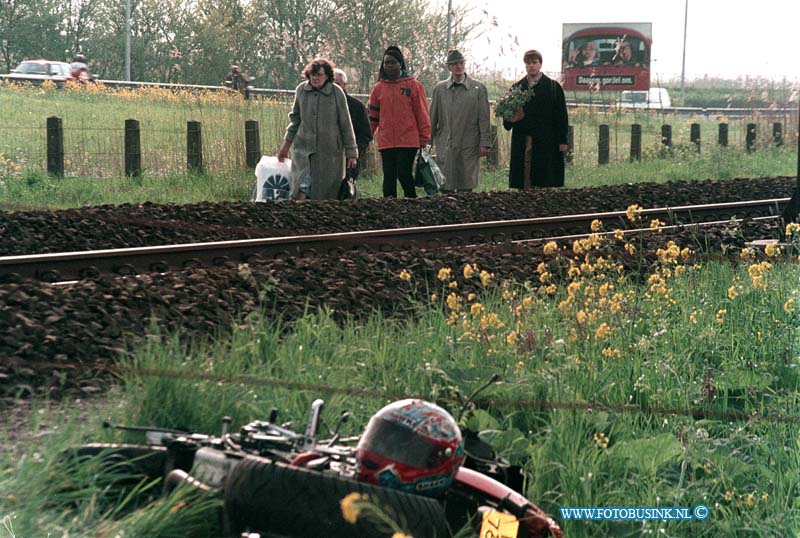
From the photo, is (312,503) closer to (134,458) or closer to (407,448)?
(407,448)

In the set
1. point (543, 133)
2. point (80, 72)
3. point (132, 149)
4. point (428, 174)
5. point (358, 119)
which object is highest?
point (80, 72)

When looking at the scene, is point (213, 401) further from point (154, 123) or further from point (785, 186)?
point (154, 123)

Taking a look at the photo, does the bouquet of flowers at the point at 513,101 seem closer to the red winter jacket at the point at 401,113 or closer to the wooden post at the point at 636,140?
the red winter jacket at the point at 401,113

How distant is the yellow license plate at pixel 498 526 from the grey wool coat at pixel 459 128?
11650 mm

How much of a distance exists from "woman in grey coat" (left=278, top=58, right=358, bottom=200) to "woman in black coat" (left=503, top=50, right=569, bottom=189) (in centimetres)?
255

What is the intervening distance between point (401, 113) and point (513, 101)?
1.62 m

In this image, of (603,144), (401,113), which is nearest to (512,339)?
(401,113)

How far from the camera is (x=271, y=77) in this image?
37.6 m

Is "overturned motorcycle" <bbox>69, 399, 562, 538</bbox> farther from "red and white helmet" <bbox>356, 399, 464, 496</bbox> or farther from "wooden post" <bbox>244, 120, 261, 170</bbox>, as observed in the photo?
"wooden post" <bbox>244, 120, 261, 170</bbox>

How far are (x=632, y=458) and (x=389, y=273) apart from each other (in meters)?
4.09

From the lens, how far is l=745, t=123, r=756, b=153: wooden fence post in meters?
28.2

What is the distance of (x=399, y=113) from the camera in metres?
13.6

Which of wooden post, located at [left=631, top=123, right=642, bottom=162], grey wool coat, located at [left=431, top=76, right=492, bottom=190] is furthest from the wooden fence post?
grey wool coat, located at [left=431, top=76, right=492, bottom=190]

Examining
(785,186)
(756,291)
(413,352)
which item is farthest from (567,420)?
(785,186)
